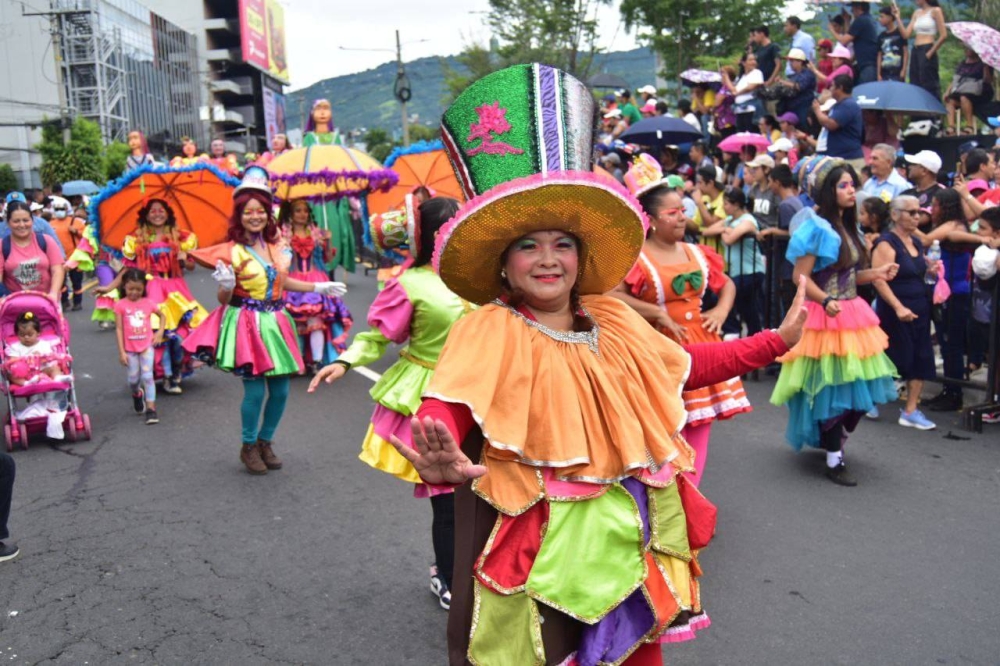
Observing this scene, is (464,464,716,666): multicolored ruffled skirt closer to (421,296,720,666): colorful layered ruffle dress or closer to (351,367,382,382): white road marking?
(421,296,720,666): colorful layered ruffle dress

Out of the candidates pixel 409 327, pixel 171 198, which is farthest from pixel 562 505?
pixel 171 198

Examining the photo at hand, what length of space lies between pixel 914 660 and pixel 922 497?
7.26 feet

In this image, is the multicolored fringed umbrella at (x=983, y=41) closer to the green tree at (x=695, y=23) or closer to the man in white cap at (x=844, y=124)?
the man in white cap at (x=844, y=124)

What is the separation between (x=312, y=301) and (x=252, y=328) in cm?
360

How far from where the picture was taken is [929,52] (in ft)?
41.3

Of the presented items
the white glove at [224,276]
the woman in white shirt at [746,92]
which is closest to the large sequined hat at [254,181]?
the white glove at [224,276]

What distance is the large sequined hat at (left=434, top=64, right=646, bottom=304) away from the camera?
2688 millimetres

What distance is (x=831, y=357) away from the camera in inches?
247

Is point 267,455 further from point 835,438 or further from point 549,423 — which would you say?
point 549,423

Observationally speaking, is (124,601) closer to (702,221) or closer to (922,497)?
(922,497)

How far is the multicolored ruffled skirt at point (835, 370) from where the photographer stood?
6203 mm

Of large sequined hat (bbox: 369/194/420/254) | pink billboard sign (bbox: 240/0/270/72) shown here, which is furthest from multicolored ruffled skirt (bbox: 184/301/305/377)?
pink billboard sign (bbox: 240/0/270/72)

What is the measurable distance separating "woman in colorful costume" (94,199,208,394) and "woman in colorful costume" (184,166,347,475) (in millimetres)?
2766

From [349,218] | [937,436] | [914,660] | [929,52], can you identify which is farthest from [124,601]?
[929,52]
